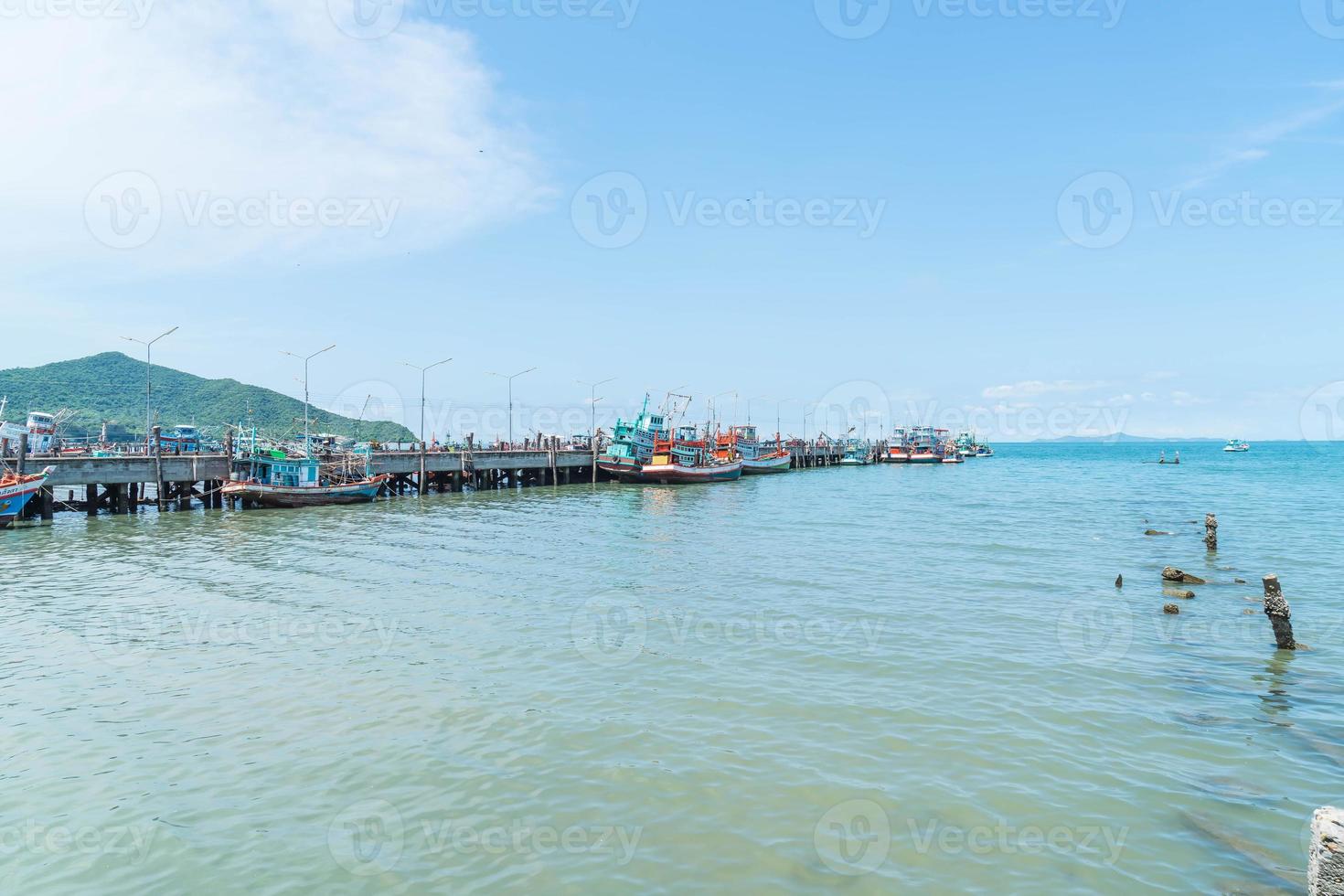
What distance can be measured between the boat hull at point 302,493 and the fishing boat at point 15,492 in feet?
34.1

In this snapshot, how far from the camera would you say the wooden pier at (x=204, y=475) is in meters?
45.0

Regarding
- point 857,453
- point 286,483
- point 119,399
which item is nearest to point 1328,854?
point 286,483

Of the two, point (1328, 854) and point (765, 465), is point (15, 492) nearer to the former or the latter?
point (1328, 854)

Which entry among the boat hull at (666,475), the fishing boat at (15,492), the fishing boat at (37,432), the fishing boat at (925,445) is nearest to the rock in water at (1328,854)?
the fishing boat at (15,492)

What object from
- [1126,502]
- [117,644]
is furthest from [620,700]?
[1126,502]

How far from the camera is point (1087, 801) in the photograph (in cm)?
1002

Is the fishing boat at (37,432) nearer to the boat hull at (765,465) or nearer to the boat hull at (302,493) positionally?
the boat hull at (302,493)

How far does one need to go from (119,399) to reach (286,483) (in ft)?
502

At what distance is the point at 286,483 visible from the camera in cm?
5319

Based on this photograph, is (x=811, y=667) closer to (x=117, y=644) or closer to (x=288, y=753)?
(x=288, y=753)

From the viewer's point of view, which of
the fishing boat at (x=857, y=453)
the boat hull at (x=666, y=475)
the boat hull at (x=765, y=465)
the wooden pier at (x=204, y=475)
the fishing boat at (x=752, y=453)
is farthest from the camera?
the fishing boat at (x=857, y=453)

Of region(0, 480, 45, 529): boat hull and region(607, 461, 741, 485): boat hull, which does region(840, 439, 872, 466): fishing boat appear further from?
region(0, 480, 45, 529): boat hull

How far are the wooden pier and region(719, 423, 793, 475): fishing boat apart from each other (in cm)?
2740

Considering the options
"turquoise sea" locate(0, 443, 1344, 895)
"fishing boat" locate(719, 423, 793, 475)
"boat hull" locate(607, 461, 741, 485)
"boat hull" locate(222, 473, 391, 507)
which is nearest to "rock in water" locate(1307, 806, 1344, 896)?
"turquoise sea" locate(0, 443, 1344, 895)
